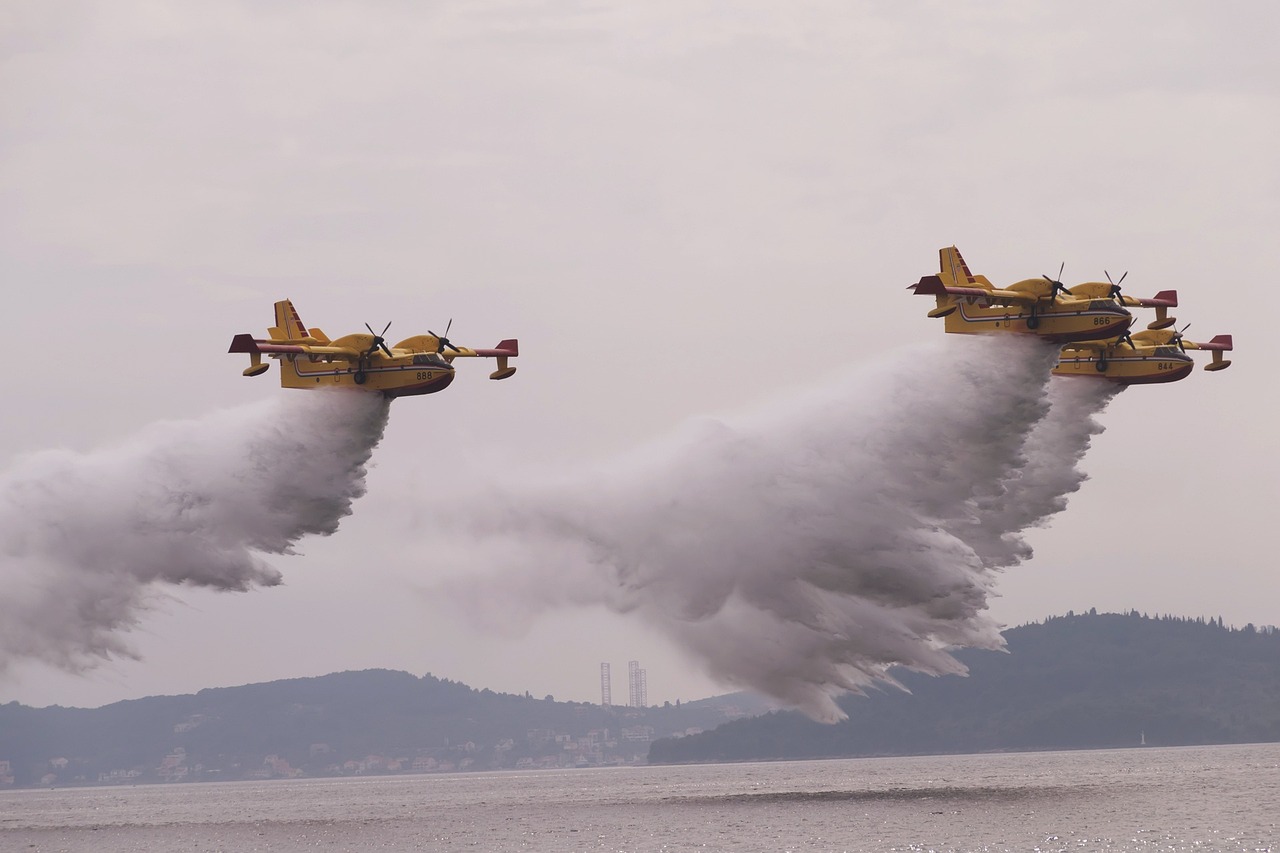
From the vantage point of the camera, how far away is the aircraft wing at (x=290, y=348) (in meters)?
50.9

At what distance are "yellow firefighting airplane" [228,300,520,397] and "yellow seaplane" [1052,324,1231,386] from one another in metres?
24.4

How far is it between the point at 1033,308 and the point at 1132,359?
8.25 metres

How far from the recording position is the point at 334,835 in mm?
73312

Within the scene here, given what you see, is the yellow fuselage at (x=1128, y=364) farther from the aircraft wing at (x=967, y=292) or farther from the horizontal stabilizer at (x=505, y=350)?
the horizontal stabilizer at (x=505, y=350)

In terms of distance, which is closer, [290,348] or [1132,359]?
[290,348]

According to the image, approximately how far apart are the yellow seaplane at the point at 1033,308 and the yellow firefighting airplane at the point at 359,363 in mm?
16710

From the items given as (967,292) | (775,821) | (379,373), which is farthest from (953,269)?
(775,821)

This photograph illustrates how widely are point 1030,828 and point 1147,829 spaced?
449cm

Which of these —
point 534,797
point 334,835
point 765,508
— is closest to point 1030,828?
point 765,508

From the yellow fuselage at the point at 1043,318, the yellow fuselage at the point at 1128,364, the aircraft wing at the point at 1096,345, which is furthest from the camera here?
the aircraft wing at the point at 1096,345

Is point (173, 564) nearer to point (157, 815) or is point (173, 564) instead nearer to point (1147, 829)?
point (1147, 829)

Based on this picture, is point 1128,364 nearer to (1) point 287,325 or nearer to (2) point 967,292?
(2) point 967,292

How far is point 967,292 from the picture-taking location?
53906 mm

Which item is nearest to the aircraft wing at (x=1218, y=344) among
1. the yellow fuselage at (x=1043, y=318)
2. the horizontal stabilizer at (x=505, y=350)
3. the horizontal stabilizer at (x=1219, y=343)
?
the horizontal stabilizer at (x=1219, y=343)
